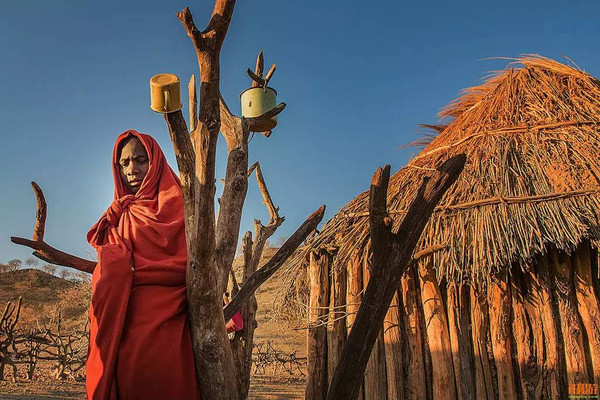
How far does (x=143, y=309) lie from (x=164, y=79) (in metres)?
0.98

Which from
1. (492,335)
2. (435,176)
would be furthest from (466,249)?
(435,176)

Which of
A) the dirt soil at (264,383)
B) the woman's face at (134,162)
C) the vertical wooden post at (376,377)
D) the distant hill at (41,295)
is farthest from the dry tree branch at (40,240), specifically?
the distant hill at (41,295)

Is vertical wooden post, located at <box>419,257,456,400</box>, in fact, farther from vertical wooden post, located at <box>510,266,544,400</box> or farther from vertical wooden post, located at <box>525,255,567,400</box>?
vertical wooden post, located at <box>525,255,567,400</box>

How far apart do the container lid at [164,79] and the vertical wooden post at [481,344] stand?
429 centimetres

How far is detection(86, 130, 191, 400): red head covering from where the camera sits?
1941mm

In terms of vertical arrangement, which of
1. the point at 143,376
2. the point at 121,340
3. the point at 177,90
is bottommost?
the point at 143,376

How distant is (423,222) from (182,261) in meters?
1.07

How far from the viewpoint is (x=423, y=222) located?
194 cm

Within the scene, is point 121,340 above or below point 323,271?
below

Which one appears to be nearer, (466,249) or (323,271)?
(466,249)

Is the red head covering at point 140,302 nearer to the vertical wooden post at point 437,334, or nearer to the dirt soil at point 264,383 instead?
the vertical wooden post at point 437,334

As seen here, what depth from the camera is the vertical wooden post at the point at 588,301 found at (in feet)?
15.8

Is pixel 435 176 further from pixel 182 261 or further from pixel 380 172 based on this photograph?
pixel 182 261

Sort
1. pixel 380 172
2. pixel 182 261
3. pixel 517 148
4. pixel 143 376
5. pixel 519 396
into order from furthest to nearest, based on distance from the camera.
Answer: pixel 517 148 < pixel 519 396 < pixel 182 261 < pixel 143 376 < pixel 380 172
